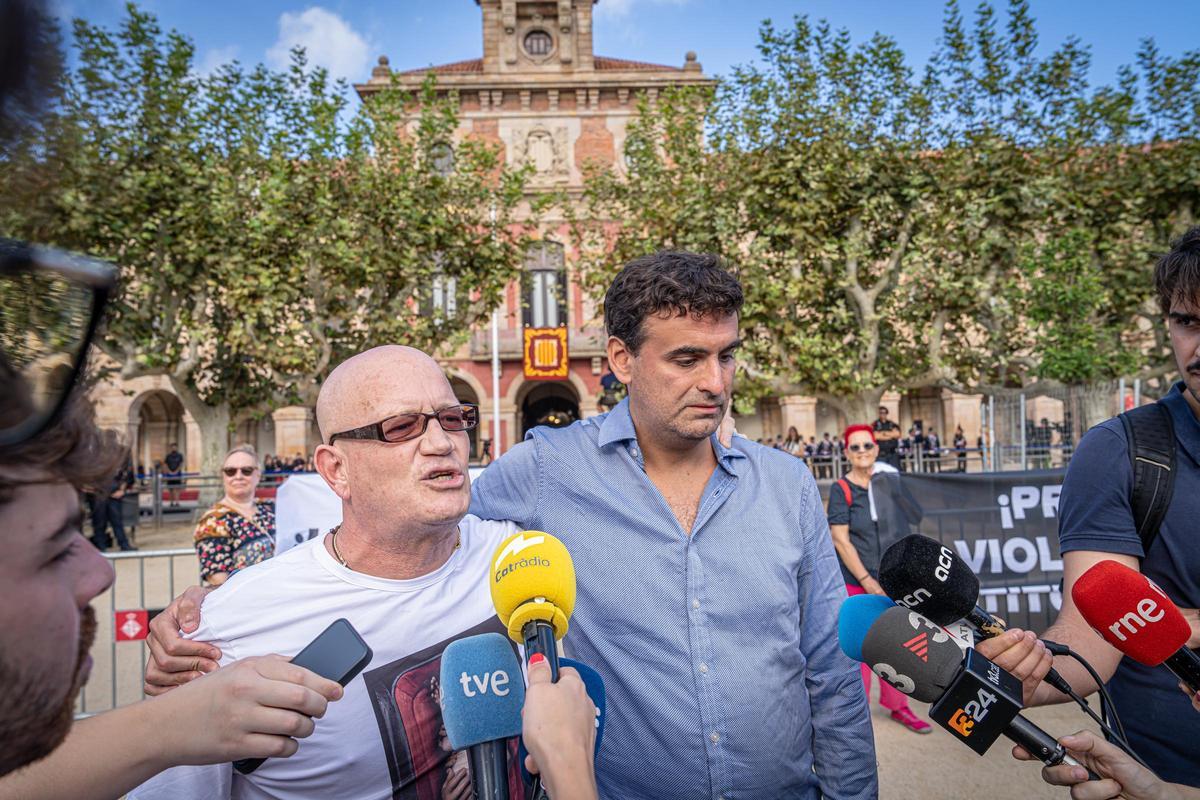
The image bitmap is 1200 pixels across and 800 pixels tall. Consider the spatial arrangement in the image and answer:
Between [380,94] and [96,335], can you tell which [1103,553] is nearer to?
[96,335]

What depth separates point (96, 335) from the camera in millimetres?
806

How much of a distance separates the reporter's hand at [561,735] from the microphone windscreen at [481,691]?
15 cm

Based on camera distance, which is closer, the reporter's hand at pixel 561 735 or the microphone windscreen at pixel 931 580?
the reporter's hand at pixel 561 735

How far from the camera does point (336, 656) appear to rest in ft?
4.02

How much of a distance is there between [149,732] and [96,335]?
0.74 metres

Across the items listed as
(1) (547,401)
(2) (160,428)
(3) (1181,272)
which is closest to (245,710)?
(3) (1181,272)

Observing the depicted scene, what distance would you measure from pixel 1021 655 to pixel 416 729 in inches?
54.9

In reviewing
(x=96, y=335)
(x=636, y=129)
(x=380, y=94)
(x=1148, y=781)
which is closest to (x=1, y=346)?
(x=96, y=335)

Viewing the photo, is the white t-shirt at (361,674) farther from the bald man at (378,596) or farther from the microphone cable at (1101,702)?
the microphone cable at (1101,702)

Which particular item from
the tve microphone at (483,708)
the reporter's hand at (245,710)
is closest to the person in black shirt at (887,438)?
the tve microphone at (483,708)

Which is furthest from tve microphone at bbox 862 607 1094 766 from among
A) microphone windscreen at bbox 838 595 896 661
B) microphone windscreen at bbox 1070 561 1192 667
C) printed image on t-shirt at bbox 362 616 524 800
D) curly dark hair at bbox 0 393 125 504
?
curly dark hair at bbox 0 393 125 504

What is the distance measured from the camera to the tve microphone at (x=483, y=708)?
116cm

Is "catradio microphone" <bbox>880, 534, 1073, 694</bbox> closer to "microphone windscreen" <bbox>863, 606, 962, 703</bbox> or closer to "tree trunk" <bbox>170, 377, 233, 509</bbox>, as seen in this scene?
"microphone windscreen" <bbox>863, 606, 962, 703</bbox>

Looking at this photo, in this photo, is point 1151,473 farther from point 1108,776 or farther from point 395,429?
point 395,429
